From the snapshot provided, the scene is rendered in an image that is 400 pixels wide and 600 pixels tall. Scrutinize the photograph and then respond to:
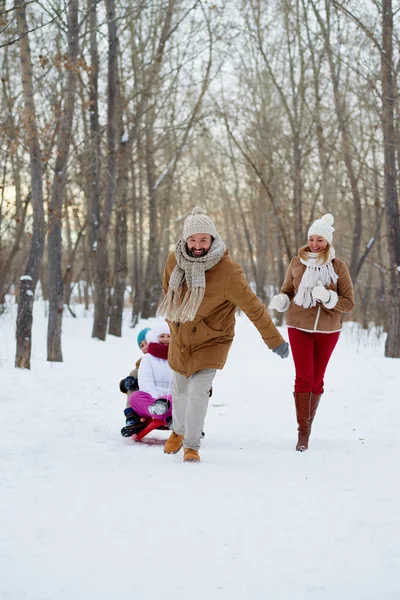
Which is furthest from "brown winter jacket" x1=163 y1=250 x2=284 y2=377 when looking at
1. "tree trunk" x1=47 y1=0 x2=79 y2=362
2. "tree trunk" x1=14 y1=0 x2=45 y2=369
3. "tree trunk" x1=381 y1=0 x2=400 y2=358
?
"tree trunk" x1=381 y1=0 x2=400 y2=358

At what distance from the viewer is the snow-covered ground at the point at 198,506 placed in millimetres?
2736

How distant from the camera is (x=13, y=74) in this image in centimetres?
1590

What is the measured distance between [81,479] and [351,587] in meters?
2.03

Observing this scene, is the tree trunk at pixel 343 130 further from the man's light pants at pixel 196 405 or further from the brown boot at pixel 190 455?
the brown boot at pixel 190 455

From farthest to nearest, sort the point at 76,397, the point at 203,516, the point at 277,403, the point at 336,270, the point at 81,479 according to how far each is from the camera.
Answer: the point at 277,403
the point at 76,397
the point at 336,270
the point at 81,479
the point at 203,516

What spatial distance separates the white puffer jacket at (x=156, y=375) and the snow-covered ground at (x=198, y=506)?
507 millimetres

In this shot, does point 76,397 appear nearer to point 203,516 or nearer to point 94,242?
point 203,516

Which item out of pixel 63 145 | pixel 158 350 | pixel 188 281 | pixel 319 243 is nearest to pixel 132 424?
pixel 158 350

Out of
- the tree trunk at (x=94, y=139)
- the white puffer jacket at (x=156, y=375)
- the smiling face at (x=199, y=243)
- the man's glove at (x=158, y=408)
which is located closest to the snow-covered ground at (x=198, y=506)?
the man's glove at (x=158, y=408)

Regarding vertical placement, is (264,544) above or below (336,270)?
below

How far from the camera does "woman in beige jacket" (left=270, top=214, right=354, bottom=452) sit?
5.31m

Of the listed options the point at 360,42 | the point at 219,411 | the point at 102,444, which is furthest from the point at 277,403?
the point at 360,42

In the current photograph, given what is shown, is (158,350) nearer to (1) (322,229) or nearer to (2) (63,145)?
(1) (322,229)

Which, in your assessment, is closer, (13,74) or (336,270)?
(336,270)
